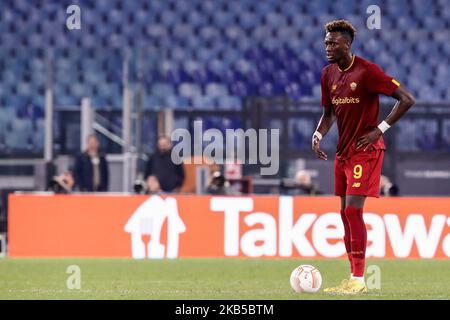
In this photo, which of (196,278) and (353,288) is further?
(196,278)

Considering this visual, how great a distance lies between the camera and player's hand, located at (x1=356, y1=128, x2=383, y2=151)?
7.92 meters

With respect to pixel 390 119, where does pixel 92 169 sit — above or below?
below

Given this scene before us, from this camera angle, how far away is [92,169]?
14281 millimetres

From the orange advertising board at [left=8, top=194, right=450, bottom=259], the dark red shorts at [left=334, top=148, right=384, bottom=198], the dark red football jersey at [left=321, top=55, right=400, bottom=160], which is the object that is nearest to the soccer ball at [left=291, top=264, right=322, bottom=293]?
the dark red shorts at [left=334, top=148, right=384, bottom=198]

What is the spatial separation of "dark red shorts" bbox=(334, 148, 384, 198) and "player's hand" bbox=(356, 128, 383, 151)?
0.09 m

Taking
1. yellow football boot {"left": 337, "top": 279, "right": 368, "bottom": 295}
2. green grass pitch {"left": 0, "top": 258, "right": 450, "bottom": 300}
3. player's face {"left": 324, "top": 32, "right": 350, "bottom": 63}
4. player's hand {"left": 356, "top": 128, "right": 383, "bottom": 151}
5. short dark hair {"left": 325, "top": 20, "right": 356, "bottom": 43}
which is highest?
short dark hair {"left": 325, "top": 20, "right": 356, "bottom": 43}

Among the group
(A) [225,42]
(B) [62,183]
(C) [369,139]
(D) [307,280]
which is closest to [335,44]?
(C) [369,139]

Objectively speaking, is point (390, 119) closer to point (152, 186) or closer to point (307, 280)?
point (307, 280)

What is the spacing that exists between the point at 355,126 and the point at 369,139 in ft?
0.71

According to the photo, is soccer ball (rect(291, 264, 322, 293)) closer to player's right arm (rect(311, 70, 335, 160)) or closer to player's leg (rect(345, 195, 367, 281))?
player's leg (rect(345, 195, 367, 281))

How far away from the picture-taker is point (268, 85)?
17391 mm

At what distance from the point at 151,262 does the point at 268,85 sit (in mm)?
5980

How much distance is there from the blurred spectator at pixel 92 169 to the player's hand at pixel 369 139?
6.78 m

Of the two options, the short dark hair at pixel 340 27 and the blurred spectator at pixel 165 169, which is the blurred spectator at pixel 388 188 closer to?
the blurred spectator at pixel 165 169
